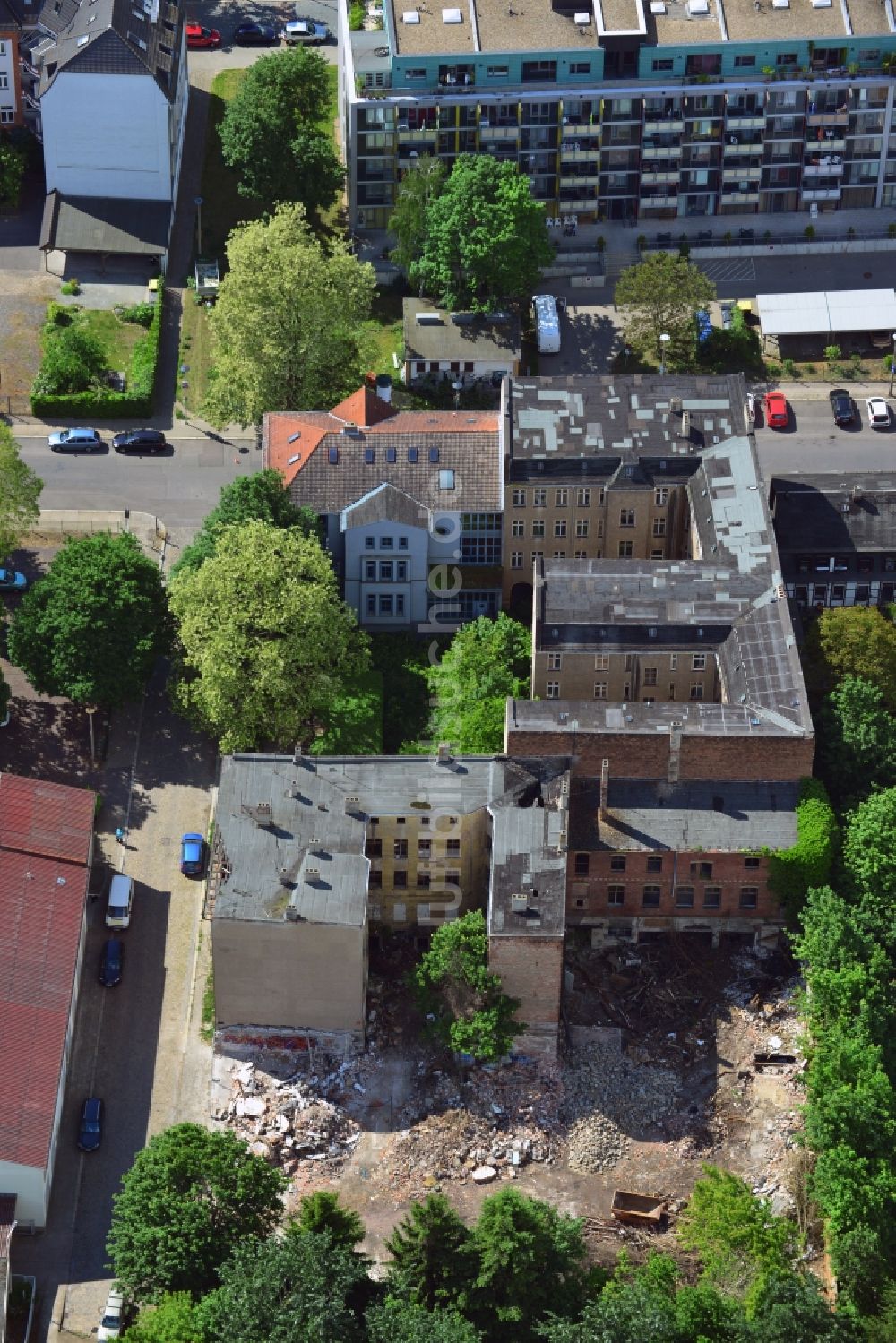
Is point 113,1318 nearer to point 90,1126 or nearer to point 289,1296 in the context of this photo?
point 289,1296

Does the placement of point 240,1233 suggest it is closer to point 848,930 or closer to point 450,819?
point 450,819

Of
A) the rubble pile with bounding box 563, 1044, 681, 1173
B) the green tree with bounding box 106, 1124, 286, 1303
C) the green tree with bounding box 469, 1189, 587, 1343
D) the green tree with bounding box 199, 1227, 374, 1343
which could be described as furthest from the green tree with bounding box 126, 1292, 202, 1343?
the rubble pile with bounding box 563, 1044, 681, 1173

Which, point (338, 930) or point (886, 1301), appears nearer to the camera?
point (886, 1301)

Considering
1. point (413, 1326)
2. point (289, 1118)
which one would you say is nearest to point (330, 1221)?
point (413, 1326)

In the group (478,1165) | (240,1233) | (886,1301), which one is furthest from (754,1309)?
(240,1233)

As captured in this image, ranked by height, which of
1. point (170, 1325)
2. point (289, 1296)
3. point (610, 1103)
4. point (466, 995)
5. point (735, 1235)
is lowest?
point (170, 1325)
